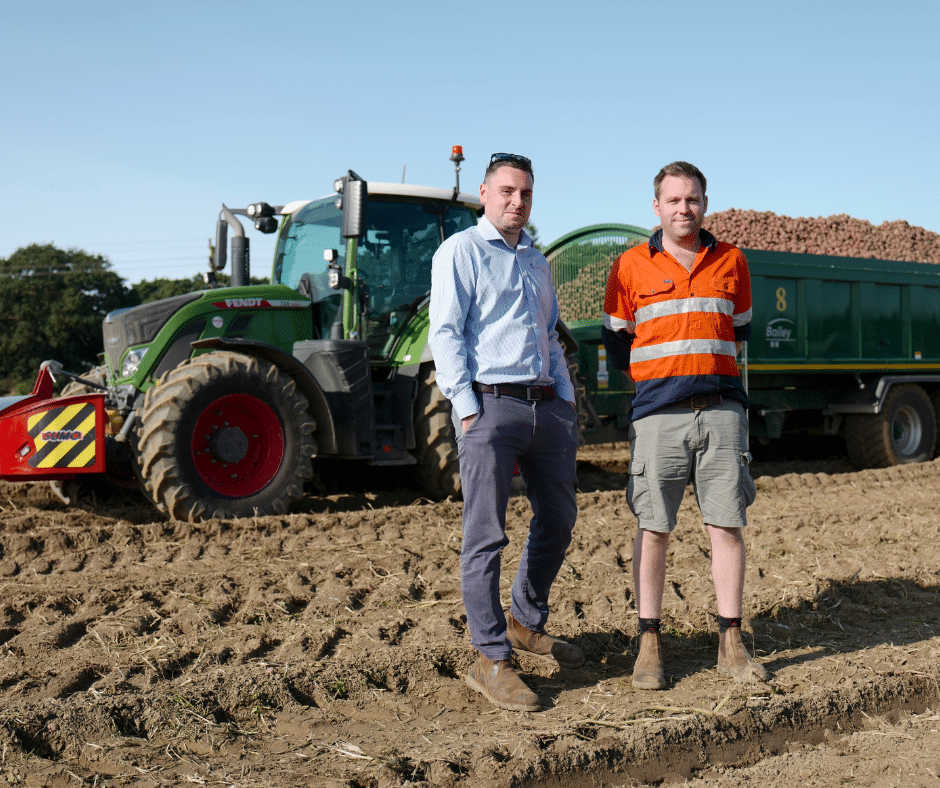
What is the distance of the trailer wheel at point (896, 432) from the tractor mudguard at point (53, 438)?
8.44 meters

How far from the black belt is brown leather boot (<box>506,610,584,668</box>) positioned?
0.98 metres

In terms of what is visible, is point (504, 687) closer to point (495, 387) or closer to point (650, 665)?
point (650, 665)

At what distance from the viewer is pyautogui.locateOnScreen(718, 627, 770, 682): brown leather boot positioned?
10.8 ft

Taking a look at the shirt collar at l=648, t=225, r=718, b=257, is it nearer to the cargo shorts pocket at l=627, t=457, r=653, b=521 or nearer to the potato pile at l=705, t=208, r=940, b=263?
the cargo shorts pocket at l=627, t=457, r=653, b=521

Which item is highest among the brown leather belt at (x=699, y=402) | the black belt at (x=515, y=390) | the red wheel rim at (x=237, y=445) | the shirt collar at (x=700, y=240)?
the shirt collar at (x=700, y=240)

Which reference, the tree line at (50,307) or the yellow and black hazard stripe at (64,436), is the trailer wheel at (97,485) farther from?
the tree line at (50,307)

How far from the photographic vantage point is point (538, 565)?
3.49m

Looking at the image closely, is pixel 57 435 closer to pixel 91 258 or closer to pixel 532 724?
pixel 532 724

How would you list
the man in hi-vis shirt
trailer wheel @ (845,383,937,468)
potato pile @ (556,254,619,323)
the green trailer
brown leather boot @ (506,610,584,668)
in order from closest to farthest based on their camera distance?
1. the man in hi-vis shirt
2. brown leather boot @ (506,610,584,668)
3. the green trailer
4. potato pile @ (556,254,619,323)
5. trailer wheel @ (845,383,937,468)

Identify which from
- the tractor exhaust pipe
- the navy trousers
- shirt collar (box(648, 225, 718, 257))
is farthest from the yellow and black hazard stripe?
shirt collar (box(648, 225, 718, 257))

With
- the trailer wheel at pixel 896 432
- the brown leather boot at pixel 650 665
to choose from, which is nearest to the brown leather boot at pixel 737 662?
the brown leather boot at pixel 650 665

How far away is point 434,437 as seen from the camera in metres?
6.85

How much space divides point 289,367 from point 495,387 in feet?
12.2

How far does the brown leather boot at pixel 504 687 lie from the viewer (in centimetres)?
307
